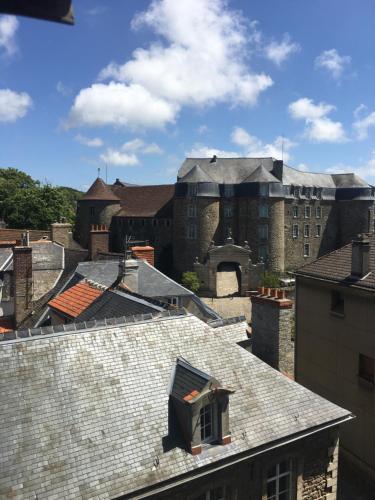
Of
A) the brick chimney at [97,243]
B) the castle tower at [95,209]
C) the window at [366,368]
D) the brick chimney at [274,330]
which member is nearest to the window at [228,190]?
the castle tower at [95,209]

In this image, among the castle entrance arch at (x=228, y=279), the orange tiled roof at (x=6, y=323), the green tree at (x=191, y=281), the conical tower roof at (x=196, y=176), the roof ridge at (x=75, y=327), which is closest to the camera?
the roof ridge at (x=75, y=327)

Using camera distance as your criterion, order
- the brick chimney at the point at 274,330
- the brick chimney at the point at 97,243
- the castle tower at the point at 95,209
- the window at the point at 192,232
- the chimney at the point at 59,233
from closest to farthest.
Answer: the brick chimney at the point at 274,330, the brick chimney at the point at 97,243, the chimney at the point at 59,233, the window at the point at 192,232, the castle tower at the point at 95,209

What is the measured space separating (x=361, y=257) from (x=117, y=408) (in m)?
9.82

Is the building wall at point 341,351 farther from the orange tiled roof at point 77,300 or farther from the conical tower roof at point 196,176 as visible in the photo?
the conical tower roof at point 196,176

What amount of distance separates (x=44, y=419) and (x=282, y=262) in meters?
41.1

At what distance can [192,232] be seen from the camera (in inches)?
1759

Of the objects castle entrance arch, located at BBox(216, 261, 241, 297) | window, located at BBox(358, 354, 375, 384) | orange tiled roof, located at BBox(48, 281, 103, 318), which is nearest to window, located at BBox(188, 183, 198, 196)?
castle entrance arch, located at BBox(216, 261, 241, 297)

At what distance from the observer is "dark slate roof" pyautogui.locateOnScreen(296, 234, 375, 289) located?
13.4 meters

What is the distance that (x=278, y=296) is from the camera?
34.5 ft

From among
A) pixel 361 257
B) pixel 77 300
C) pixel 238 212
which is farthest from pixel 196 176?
pixel 361 257

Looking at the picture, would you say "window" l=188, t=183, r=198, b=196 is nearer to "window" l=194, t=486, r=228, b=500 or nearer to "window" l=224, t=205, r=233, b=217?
"window" l=224, t=205, r=233, b=217

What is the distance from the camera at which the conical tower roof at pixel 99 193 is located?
50375 millimetres

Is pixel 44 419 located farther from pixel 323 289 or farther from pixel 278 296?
pixel 323 289

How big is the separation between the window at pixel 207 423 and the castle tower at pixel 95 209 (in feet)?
145
